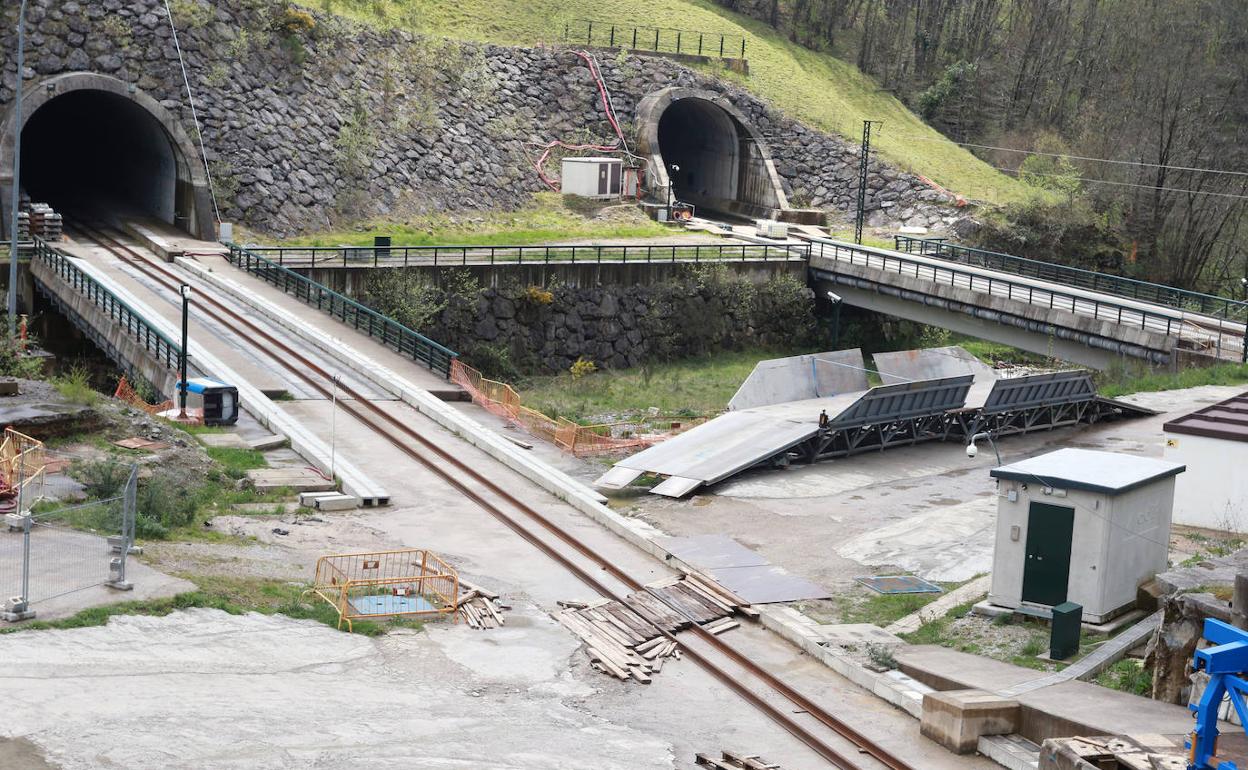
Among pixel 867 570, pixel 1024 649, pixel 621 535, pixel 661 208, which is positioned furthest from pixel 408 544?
pixel 661 208

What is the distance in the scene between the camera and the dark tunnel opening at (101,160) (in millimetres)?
52875

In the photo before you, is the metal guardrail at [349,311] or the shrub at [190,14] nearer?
the metal guardrail at [349,311]

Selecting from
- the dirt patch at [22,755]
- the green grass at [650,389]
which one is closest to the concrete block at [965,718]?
the dirt patch at [22,755]

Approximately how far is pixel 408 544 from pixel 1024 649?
10409 mm

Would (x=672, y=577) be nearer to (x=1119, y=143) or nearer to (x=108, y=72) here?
(x=108, y=72)

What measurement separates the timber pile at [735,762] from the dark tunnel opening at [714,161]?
167 ft

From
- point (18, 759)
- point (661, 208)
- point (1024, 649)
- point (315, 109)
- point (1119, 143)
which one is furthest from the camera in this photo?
point (1119, 143)

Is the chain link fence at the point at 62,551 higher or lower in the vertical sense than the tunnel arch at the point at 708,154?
lower

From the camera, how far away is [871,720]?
1838 cm

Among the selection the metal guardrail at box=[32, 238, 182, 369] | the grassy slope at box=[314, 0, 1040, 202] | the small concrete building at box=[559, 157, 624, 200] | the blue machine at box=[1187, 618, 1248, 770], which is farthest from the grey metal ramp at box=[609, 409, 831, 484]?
the grassy slope at box=[314, 0, 1040, 202]

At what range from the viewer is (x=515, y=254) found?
166ft

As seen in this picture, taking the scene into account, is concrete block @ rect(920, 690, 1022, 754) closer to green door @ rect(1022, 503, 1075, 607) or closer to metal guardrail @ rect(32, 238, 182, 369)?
green door @ rect(1022, 503, 1075, 607)

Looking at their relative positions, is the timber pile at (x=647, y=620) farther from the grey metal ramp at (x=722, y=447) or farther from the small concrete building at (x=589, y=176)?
the small concrete building at (x=589, y=176)

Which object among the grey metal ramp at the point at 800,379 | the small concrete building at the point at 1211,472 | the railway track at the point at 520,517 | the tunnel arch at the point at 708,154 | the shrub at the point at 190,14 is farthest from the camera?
the tunnel arch at the point at 708,154
